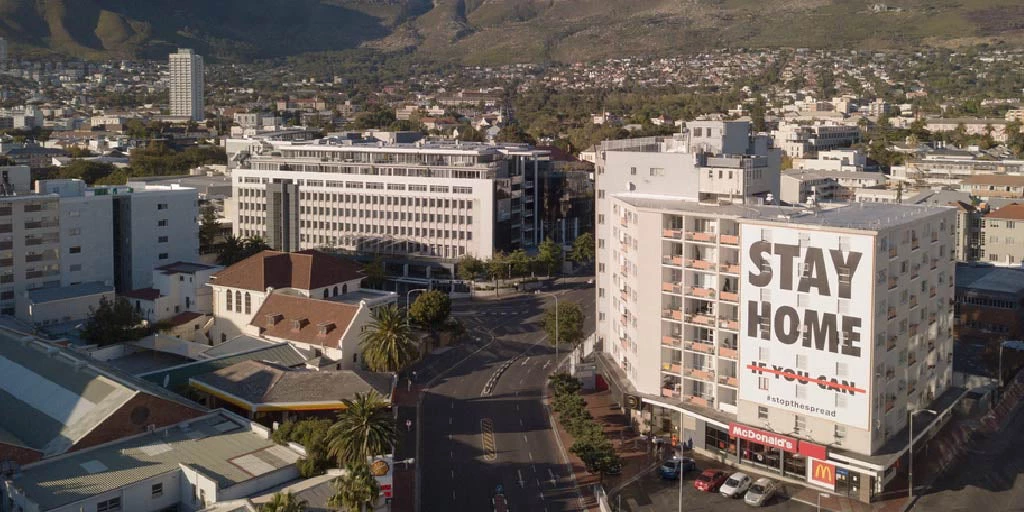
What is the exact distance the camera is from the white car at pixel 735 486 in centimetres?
4366

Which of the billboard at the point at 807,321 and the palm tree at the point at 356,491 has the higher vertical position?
the billboard at the point at 807,321

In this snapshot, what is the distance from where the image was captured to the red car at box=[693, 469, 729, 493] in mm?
44250

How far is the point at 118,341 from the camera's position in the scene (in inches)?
2442

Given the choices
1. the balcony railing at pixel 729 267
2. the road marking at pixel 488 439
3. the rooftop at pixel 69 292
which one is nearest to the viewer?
the balcony railing at pixel 729 267

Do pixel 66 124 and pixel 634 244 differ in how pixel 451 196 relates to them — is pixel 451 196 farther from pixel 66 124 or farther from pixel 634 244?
pixel 66 124

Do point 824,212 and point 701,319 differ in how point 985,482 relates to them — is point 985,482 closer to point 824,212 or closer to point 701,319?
point 824,212

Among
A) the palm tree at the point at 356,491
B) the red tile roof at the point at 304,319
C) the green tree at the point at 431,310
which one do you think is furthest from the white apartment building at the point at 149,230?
the palm tree at the point at 356,491

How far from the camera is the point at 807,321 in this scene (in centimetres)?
4466

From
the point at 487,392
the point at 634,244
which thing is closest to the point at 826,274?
the point at 634,244

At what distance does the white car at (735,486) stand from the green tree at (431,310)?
90.8 ft

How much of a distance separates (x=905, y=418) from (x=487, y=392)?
2111 cm

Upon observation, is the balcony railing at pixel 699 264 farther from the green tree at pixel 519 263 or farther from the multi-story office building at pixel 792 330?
the green tree at pixel 519 263

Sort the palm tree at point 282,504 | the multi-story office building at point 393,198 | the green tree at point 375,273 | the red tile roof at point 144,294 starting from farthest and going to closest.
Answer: the multi-story office building at point 393,198 → the green tree at point 375,273 → the red tile roof at point 144,294 → the palm tree at point 282,504

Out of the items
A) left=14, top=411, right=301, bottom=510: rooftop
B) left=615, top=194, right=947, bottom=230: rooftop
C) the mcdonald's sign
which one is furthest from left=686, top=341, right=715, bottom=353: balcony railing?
left=14, top=411, right=301, bottom=510: rooftop
